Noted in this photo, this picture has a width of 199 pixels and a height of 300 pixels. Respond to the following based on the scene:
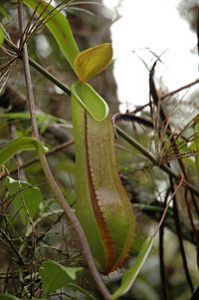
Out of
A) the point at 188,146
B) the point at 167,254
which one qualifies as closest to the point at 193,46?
the point at 188,146

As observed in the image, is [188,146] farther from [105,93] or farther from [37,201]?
[105,93]

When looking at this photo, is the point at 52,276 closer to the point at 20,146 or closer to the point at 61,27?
the point at 20,146

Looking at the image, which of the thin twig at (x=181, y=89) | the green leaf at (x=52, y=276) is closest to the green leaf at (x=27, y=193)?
the green leaf at (x=52, y=276)

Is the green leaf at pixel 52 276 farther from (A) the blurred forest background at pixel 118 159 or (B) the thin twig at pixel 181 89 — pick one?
(B) the thin twig at pixel 181 89

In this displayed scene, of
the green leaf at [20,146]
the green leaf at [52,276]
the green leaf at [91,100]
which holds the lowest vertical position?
the green leaf at [52,276]

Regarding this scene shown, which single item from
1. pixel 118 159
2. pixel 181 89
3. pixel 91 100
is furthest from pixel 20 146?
pixel 118 159

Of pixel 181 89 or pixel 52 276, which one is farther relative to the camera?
pixel 181 89
